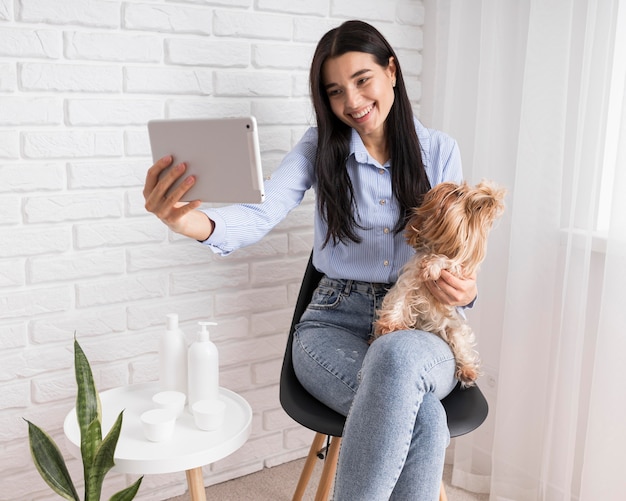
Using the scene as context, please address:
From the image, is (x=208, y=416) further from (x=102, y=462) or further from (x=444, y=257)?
(x=444, y=257)

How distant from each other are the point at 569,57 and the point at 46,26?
142 cm

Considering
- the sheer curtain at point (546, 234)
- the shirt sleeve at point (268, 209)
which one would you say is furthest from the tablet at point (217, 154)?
the sheer curtain at point (546, 234)

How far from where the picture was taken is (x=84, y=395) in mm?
1493

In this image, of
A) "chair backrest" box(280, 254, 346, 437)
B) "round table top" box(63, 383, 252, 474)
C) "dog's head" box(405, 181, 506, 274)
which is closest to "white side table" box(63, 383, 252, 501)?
"round table top" box(63, 383, 252, 474)

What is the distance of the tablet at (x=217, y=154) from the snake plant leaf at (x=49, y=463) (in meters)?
0.63

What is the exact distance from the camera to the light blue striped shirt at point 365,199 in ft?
6.09

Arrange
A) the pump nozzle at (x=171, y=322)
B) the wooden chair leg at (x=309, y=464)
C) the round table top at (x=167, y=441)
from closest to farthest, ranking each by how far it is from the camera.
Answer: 1. the round table top at (x=167, y=441)
2. the pump nozzle at (x=171, y=322)
3. the wooden chair leg at (x=309, y=464)

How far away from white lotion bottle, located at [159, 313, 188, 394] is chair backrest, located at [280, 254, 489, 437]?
0.27m

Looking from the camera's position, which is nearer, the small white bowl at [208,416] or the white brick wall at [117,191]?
the small white bowl at [208,416]

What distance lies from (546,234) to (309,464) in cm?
99

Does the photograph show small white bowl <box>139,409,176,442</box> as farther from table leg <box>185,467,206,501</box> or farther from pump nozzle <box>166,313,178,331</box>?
pump nozzle <box>166,313,178,331</box>

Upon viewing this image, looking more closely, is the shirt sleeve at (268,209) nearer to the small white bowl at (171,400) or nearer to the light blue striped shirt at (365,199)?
the light blue striped shirt at (365,199)

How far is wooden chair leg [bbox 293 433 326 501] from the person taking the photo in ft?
6.61

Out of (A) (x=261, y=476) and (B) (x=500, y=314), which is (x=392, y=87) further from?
(A) (x=261, y=476)
